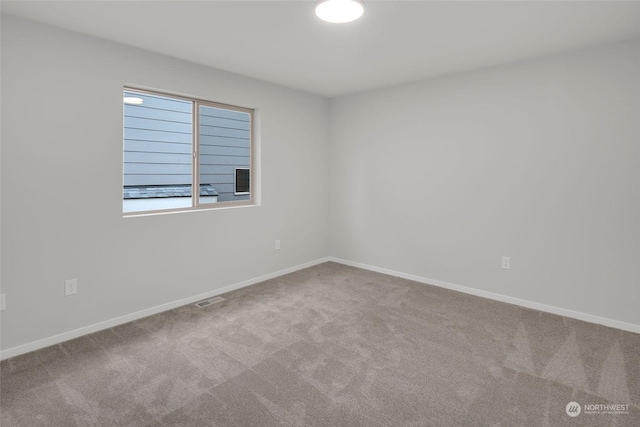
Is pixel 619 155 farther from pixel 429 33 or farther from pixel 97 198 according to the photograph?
pixel 97 198

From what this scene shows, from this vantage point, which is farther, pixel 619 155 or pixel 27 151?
pixel 619 155

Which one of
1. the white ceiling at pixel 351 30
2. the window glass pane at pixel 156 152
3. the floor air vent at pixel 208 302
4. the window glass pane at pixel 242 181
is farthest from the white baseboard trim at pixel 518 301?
the window glass pane at pixel 156 152

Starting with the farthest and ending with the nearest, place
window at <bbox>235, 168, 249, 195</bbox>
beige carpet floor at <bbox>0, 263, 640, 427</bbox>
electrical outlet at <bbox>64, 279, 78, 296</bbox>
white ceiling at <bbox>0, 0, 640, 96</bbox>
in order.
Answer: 1. window at <bbox>235, 168, 249, 195</bbox>
2. electrical outlet at <bbox>64, 279, 78, 296</bbox>
3. white ceiling at <bbox>0, 0, 640, 96</bbox>
4. beige carpet floor at <bbox>0, 263, 640, 427</bbox>

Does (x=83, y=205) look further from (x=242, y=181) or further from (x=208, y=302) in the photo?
(x=242, y=181)

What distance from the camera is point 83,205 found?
274 centimetres

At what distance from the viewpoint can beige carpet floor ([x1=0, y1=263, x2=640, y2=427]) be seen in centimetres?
186

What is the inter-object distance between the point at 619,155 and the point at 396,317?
2309 mm

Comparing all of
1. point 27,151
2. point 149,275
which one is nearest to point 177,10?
point 27,151

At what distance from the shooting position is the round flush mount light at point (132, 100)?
3.15 meters

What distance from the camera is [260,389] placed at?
2.08m

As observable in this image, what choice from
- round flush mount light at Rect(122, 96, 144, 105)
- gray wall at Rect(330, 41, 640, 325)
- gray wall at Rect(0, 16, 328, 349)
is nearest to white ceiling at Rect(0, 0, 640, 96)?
gray wall at Rect(0, 16, 328, 349)

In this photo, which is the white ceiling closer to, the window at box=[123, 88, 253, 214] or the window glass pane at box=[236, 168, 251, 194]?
the window at box=[123, 88, 253, 214]

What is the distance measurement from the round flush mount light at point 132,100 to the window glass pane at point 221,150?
1.85ft

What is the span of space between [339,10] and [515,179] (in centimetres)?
236
